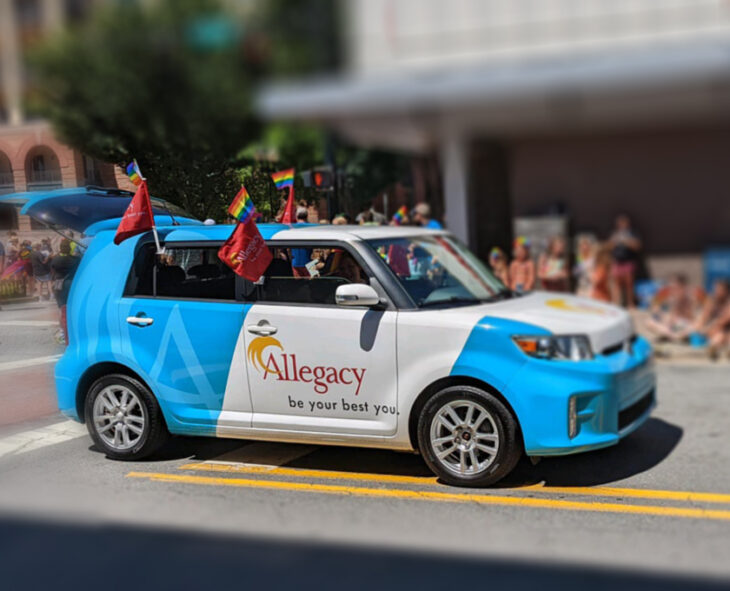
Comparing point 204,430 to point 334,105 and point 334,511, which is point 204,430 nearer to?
point 334,511

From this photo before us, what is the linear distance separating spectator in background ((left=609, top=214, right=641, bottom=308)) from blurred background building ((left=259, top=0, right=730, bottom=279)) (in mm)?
612

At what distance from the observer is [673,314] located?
11.3 meters

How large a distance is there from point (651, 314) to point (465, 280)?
21.2 ft

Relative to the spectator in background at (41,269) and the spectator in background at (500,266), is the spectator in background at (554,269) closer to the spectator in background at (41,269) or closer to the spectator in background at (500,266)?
the spectator in background at (500,266)

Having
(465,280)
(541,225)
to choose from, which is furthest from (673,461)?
(541,225)

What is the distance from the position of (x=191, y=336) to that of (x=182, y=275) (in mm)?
430

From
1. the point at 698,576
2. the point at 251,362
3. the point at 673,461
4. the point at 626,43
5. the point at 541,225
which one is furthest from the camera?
the point at 626,43

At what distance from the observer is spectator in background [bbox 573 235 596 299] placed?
42.2 feet

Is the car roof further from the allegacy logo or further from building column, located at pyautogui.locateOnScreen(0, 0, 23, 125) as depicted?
building column, located at pyautogui.locateOnScreen(0, 0, 23, 125)

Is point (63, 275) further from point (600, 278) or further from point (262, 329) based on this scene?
point (600, 278)

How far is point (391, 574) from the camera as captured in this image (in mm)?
3977

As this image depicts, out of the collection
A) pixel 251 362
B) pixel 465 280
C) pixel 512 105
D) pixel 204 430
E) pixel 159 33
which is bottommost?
pixel 204 430

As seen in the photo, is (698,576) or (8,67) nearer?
(698,576)

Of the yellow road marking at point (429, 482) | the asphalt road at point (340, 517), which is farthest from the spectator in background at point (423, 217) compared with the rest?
the yellow road marking at point (429, 482)
